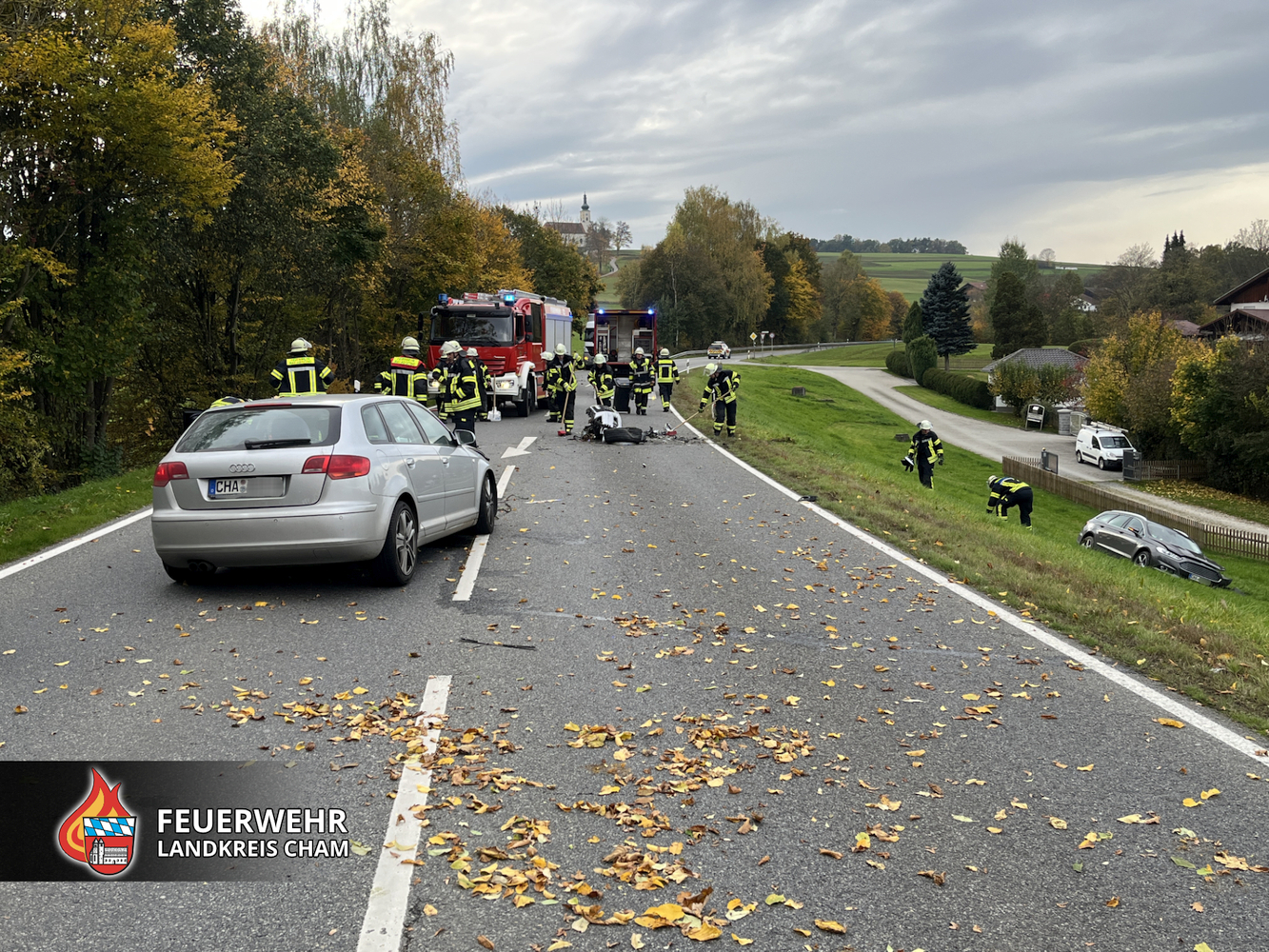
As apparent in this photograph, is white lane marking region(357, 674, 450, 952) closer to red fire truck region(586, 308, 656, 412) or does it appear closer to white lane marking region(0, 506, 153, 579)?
white lane marking region(0, 506, 153, 579)

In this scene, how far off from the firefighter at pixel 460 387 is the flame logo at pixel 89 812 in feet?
39.0

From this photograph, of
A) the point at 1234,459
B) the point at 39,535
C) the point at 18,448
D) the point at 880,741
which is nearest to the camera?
the point at 880,741

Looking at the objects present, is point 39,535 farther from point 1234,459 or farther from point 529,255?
point 529,255

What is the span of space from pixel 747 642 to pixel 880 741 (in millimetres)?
1794

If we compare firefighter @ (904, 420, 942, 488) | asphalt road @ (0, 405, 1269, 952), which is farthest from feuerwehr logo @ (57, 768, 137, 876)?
firefighter @ (904, 420, 942, 488)

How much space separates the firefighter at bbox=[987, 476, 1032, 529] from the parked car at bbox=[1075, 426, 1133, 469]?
29369mm

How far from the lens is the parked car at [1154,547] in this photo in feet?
69.9

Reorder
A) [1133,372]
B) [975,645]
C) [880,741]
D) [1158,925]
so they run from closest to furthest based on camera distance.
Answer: [1158,925]
[880,741]
[975,645]
[1133,372]

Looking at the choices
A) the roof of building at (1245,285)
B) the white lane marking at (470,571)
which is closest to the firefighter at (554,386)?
the white lane marking at (470,571)

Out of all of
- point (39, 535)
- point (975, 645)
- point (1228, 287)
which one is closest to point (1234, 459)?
point (975, 645)

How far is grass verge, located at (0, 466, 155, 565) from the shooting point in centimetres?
977

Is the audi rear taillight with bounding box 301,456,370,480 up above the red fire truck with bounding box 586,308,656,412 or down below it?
below

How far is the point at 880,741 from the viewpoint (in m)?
4.89

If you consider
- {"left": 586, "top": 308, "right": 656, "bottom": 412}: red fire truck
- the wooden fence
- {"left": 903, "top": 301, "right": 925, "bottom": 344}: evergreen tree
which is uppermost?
{"left": 903, "top": 301, "right": 925, "bottom": 344}: evergreen tree
